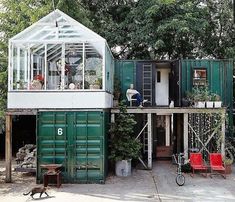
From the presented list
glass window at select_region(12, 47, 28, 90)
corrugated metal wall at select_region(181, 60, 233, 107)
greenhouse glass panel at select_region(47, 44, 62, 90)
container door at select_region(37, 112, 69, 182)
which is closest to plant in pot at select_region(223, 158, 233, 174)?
corrugated metal wall at select_region(181, 60, 233, 107)

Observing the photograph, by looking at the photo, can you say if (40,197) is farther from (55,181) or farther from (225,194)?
(225,194)

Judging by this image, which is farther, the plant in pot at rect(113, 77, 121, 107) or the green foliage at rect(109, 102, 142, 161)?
the plant in pot at rect(113, 77, 121, 107)

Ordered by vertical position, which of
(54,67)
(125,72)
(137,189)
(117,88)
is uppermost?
(125,72)

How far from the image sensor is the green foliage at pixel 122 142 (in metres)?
14.3

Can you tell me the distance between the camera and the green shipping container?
42.5 feet

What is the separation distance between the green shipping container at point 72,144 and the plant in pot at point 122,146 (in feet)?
4.45

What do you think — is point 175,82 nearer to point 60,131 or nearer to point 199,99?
point 199,99

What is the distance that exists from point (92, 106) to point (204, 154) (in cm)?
613

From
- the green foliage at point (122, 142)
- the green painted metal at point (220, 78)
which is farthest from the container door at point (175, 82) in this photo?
the green foliage at point (122, 142)

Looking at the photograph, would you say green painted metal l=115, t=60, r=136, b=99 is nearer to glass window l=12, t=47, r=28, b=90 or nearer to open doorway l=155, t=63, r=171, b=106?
open doorway l=155, t=63, r=171, b=106

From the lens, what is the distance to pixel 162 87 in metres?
19.4

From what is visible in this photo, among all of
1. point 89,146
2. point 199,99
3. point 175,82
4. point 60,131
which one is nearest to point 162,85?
point 175,82

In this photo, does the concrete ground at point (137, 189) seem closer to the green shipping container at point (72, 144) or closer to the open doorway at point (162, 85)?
the green shipping container at point (72, 144)

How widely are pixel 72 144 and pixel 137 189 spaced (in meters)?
2.65
